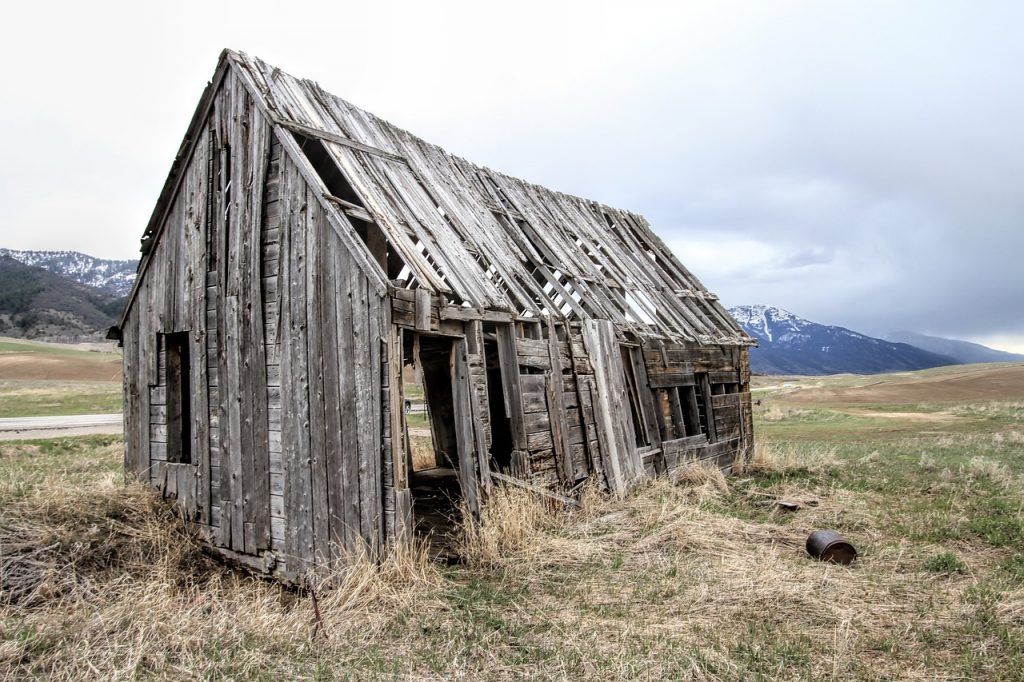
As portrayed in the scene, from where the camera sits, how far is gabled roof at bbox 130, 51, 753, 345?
7.65 m

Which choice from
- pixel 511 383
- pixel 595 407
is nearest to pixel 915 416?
pixel 595 407

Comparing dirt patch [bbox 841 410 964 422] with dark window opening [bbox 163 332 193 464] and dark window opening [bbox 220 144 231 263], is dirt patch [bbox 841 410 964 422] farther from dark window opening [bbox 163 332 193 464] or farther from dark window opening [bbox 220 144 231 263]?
dark window opening [bbox 220 144 231 263]

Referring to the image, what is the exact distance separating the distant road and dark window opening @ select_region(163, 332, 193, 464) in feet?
38.2

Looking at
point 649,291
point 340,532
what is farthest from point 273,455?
point 649,291

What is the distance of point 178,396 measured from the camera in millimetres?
8648

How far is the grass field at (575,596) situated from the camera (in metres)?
4.27

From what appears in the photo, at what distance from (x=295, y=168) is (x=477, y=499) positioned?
3902 mm

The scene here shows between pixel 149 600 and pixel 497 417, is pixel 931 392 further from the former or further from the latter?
pixel 149 600

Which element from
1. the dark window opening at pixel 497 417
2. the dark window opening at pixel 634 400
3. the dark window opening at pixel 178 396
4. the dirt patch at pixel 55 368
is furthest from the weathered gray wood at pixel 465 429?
the dirt patch at pixel 55 368

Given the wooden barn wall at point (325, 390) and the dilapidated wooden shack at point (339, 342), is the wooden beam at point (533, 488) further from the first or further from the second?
the wooden barn wall at point (325, 390)

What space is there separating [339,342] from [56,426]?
1881cm

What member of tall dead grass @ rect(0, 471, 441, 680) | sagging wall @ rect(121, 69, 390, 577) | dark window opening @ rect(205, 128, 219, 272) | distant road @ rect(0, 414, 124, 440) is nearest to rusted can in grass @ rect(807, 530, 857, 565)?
tall dead grass @ rect(0, 471, 441, 680)

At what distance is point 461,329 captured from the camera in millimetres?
7125

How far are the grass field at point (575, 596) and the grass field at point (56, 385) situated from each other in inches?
911
